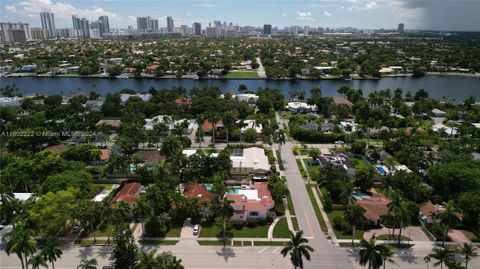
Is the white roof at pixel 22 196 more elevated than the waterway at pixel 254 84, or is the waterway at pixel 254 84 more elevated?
the waterway at pixel 254 84

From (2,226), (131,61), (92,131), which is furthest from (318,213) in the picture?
(131,61)

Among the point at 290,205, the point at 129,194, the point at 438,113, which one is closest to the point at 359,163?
the point at 290,205

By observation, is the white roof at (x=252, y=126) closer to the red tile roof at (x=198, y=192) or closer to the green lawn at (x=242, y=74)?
the red tile roof at (x=198, y=192)

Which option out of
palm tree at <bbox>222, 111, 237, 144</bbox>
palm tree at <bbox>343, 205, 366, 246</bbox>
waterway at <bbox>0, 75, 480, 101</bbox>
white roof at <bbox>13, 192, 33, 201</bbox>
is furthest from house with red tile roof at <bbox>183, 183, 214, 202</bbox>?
waterway at <bbox>0, 75, 480, 101</bbox>

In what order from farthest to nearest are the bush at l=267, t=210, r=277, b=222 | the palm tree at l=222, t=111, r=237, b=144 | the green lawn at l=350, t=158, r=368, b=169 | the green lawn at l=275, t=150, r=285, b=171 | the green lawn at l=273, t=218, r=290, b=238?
1. the palm tree at l=222, t=111, r=237, b=144
2. the green lawn at l=275, t=150, r=285, b=171
3. the green lawn at l=350, t=158, r=368, b=169
4. the bush at l=267, t=210, r=277, b=222
5. the green lawn at l=273, t=218, r=290, b=238

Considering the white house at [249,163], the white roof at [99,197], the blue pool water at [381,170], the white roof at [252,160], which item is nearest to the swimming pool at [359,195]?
the blue pool water at [381,170]

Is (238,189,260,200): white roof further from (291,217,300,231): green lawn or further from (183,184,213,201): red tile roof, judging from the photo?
(291,217,300,231): green lawn

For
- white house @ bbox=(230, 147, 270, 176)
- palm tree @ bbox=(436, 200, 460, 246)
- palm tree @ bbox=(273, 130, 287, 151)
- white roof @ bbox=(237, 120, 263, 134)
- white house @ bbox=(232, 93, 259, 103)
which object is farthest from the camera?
white house @ bbox=(232, 93, 259, 103)

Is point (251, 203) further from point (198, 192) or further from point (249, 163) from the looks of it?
point (249, 163)
